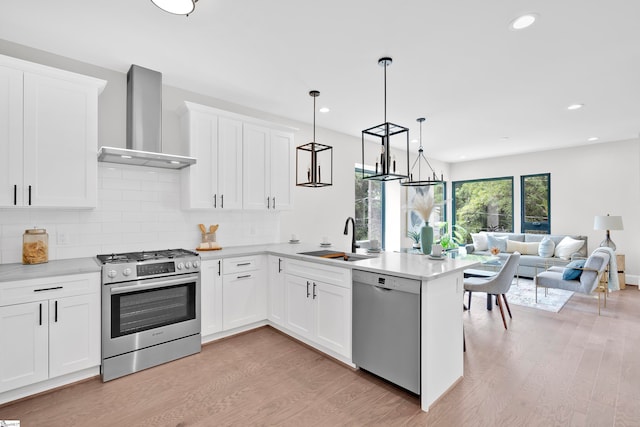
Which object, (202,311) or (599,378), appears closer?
(599,378)

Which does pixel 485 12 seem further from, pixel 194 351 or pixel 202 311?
pixel 194 351

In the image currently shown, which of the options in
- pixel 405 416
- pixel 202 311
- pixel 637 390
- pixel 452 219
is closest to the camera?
pixel 405 416

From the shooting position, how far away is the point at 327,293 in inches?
112

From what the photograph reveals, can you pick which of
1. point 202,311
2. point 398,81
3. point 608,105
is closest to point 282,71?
point 398,81

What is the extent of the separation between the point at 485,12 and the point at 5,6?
3353mm

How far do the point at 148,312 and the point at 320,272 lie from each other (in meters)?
1.55

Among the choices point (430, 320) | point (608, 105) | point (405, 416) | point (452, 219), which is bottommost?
point (405, 416)

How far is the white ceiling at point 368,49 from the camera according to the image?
221cm

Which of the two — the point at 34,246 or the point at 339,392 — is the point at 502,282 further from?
the point at 34,246

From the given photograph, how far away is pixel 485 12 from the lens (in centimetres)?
220

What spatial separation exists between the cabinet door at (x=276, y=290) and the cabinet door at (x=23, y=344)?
6.30 ft

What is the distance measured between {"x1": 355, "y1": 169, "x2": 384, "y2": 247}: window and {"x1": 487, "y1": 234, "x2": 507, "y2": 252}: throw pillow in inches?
98.9

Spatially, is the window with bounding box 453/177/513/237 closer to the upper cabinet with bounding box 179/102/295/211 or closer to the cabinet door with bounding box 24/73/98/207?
the upper cabinet with bounding box 179/102/295/211

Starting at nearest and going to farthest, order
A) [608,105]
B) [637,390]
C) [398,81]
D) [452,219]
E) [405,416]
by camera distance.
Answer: [405,416]
[637,390]
[398,81]
[608,105]
[452,219]
